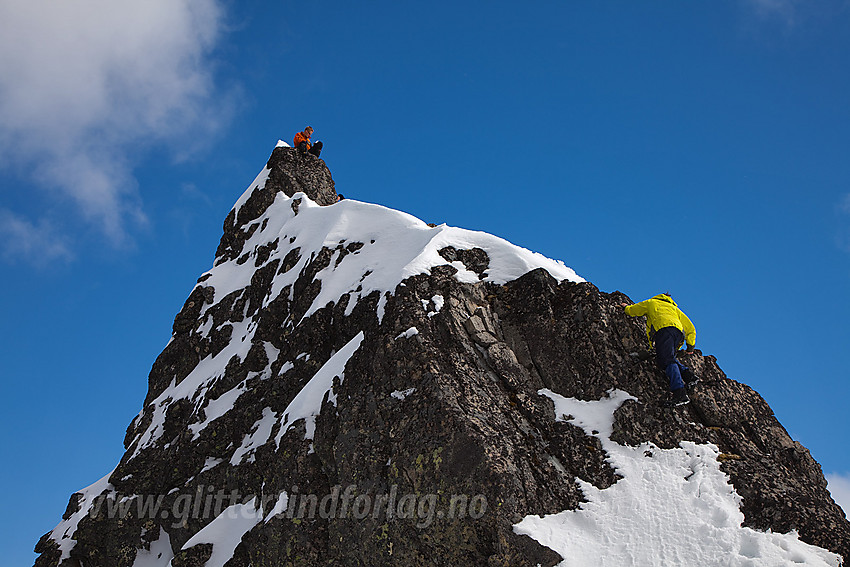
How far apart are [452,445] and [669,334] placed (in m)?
5.14

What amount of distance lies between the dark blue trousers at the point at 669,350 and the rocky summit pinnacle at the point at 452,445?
0.33 meters

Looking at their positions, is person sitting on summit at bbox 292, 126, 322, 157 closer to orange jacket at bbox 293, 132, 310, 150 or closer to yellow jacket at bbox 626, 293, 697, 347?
orange jacket at bbox 293, 132, 310, 150

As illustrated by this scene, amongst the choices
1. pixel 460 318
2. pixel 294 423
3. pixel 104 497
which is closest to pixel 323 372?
pixel 294 423

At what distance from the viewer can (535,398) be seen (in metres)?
11.8

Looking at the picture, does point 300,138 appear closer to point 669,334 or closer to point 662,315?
point 662,315

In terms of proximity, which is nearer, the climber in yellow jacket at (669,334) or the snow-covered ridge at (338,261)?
the climber in yellow jacket at (669,334)

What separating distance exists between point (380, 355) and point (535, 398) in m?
3.27

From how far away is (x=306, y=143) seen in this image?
27156 millimetres

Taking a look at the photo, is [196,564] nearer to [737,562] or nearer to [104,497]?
[104,497]

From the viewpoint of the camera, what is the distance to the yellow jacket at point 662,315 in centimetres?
1196

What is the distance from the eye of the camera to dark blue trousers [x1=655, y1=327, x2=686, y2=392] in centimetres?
1149

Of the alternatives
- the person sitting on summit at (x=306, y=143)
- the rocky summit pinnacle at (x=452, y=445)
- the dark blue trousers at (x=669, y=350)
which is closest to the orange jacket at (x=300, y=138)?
the person sitting on summit at (x=306, y=143)

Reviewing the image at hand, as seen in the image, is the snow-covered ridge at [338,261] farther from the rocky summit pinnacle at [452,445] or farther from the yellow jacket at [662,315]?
the yellow jacket at [662,315]

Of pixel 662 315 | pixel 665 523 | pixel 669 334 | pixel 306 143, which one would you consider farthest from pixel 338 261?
pixel 306 143
